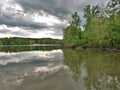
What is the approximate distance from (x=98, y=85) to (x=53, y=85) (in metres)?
2.41

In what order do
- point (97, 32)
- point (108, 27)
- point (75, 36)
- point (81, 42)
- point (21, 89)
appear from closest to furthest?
point (21, 89), point (108, 27), point (97, 32), point (81, 42), point (75, 36)

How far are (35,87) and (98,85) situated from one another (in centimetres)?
334

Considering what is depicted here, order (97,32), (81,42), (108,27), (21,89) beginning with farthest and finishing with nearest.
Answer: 1. (81,42)
2. (97,32)
3. (108,27)
4. (21,89)

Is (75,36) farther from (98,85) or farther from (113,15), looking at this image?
(98,85)

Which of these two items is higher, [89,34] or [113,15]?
[113,15]

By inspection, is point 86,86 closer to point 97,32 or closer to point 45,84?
point 45,84

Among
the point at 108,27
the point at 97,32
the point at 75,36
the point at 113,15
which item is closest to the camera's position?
the point at 108,27

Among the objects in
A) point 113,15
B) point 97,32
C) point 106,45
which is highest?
point 113,15

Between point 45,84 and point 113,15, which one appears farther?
point 113,15

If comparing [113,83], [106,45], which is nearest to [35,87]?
[113,83]

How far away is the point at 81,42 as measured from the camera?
63969 mm

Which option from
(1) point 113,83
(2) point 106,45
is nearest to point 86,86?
(1) point 113,83

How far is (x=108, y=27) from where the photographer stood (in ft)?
152

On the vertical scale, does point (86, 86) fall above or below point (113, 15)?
below
